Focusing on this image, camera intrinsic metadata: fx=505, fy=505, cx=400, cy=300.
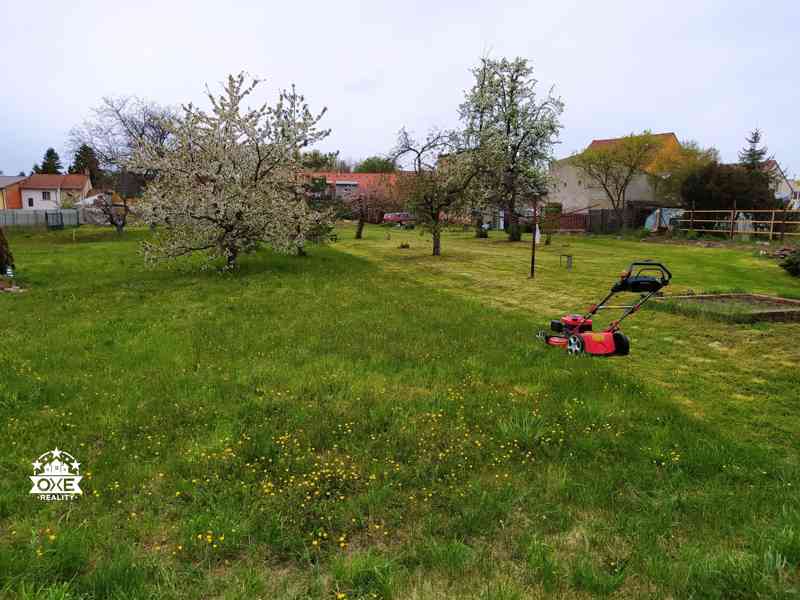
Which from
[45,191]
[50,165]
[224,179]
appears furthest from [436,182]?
[50,165]

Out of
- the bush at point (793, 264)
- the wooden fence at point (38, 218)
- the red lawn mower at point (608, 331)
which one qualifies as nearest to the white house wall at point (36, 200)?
the wooden fence at point (38, 218)

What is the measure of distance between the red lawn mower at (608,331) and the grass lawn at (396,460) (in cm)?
28

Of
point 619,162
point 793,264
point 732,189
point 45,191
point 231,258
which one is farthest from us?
point 45,191

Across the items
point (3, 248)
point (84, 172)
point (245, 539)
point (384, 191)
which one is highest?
point (84, 172)

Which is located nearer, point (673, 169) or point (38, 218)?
point (673, 169)

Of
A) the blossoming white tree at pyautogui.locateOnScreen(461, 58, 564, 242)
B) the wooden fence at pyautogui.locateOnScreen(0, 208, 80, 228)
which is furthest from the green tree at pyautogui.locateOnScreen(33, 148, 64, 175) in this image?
the blossoming white tree at pyautogui.locateOnScreen(461, 58, 564, 242)

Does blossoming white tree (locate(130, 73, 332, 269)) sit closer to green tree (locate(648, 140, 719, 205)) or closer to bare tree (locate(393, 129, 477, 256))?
bare tree (locate(393, 129, 477, 256))

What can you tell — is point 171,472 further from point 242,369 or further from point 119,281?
point 119,281

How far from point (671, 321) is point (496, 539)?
782 cm

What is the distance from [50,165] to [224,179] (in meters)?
82.9

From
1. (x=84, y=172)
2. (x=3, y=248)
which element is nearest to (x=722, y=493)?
(x=3, y=248)

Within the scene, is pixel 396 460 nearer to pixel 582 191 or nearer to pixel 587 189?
pixel 587 189

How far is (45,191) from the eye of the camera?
67.3 m

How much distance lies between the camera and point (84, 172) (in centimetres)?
7525
